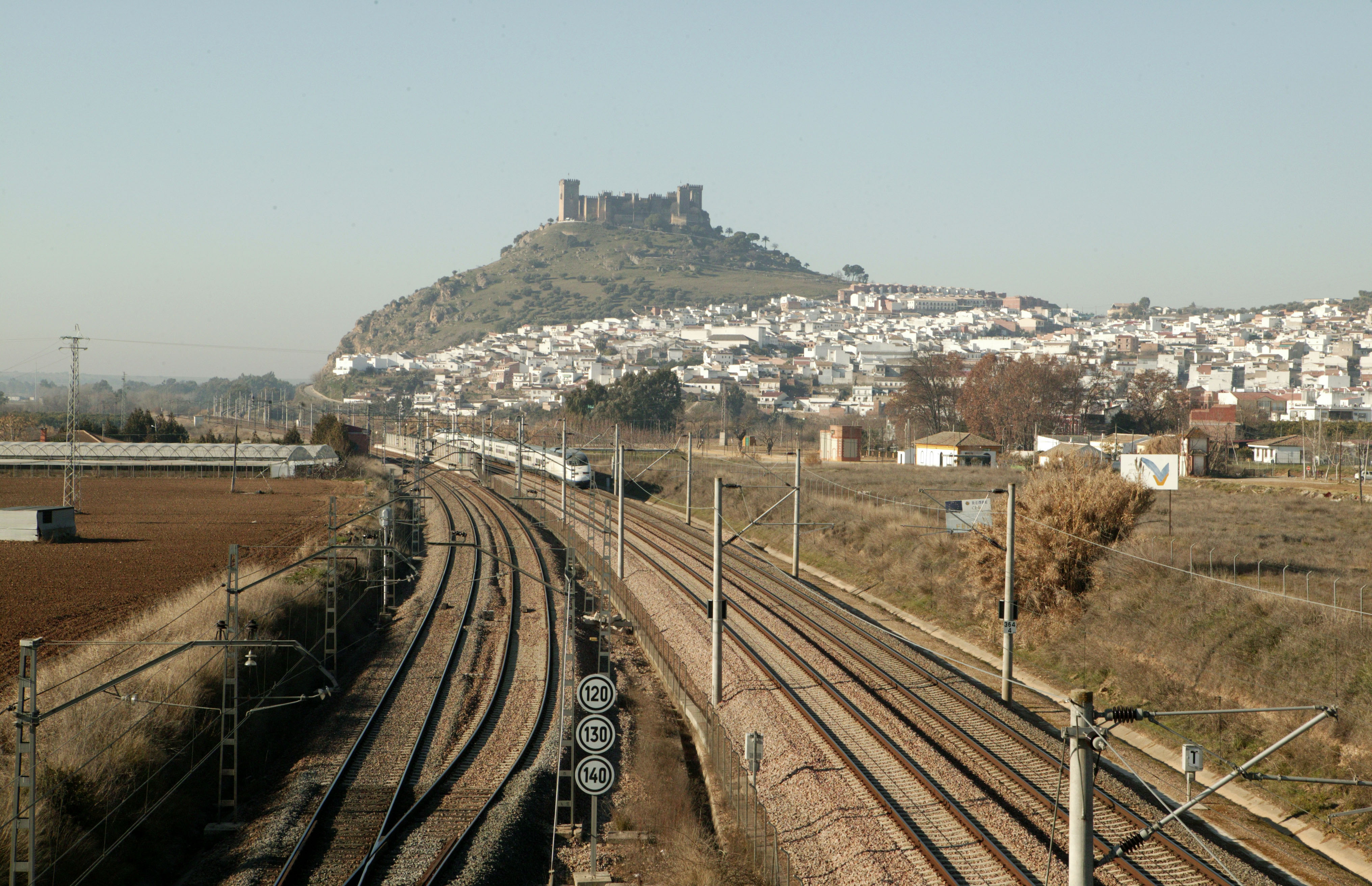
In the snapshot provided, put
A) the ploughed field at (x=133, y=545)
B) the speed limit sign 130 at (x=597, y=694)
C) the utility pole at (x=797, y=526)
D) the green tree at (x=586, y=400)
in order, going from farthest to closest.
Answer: the green tree at (x=586, y=400)
the utility pole at (x=797, y=526)
the ploughed field at (x=133, y=545)
the speed limit sign 130 at (x=597, y=694)

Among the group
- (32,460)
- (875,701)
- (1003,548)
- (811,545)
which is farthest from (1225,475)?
(32,460)

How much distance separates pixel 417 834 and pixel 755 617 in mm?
13356

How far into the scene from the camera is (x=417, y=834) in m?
12.9

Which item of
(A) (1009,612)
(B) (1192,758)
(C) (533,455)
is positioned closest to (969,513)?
(A) (1009,612)

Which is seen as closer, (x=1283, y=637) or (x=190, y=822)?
(x=190, y=822)

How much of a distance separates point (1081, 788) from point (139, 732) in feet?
39.4

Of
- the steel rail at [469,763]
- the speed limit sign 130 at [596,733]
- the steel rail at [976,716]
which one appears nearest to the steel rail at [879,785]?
the steel rail at [976,716]

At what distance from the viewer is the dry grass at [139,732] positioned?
38.2 feet

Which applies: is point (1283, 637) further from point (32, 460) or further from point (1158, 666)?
point (32, 460)

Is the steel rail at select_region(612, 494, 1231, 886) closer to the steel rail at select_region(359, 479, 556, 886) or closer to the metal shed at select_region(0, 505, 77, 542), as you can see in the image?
the steel rail at select_region(359, 479, 556, 886)

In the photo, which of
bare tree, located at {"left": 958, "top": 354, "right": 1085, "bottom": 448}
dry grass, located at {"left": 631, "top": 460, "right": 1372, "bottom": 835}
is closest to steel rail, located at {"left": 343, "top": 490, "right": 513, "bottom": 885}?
dry grass, located at {"left": 631, "top": 460, "right": 1372, "bottom": 835}

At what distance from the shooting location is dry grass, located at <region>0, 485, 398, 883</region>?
38.2 ft

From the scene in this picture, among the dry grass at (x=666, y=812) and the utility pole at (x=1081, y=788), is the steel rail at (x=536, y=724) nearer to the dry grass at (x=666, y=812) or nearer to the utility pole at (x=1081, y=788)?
the dry grass at (x=666, y=812)

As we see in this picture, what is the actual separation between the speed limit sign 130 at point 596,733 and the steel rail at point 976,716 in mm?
4782
